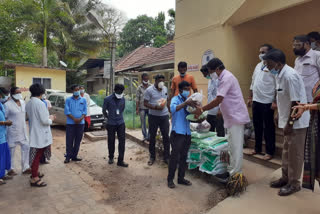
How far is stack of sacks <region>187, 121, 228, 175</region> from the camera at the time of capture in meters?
3.95

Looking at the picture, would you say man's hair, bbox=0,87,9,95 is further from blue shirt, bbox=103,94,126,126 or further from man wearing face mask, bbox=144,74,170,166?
man wearing face mask, bbox=144,74,170,166

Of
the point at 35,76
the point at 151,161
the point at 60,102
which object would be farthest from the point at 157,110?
the point at 35,76

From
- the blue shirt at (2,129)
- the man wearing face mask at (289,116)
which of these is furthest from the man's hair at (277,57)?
the blue shirt at (2,129)

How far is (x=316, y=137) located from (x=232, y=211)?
1337 millimetres

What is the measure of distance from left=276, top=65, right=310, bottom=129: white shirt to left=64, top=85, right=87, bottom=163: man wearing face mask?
164 inches

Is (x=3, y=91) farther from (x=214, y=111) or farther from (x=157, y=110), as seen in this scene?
(x=214, y=111)

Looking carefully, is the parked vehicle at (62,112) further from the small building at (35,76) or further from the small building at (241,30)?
the small building at (241,30)

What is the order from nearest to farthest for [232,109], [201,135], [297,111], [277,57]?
[297,111]
[277,57]
[232,109]
[201,135]

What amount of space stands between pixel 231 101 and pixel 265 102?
1.01 metres

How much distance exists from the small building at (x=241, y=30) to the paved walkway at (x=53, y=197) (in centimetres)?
371

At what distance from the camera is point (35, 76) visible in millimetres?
15047

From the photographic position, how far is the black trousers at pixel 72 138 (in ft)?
18.1

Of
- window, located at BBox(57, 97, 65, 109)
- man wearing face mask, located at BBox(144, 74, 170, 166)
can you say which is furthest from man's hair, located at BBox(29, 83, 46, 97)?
window, located at BBox(57, 97, 65, 109)

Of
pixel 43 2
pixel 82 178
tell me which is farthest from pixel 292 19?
pixel 43 2
